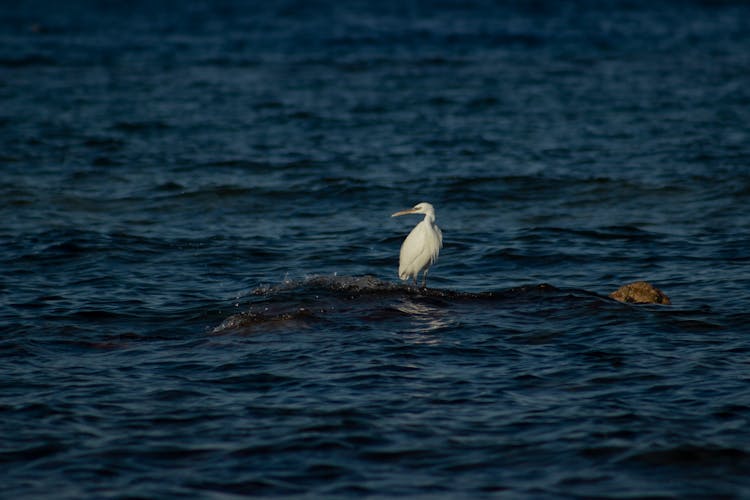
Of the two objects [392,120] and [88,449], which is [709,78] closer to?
[392,120]

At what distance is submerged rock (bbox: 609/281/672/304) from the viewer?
8.84 m

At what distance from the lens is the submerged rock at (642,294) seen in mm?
8836

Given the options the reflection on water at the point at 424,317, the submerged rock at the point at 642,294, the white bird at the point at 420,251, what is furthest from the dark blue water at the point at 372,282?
the white bird at the point at 420,251

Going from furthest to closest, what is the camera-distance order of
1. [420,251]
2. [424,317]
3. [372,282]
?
[420,251], [372,282], [424,317]

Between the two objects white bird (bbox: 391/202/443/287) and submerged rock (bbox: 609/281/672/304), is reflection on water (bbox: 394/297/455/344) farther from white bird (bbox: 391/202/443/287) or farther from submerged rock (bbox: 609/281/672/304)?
submerged rock (bbox: 609/281/672/304)

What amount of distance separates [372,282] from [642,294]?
101 inches

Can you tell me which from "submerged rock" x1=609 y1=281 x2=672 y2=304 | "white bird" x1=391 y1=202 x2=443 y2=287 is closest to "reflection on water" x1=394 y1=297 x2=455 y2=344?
"white bird" x1=391 y1=202 x2=443 y2=287

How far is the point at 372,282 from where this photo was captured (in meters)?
9.81

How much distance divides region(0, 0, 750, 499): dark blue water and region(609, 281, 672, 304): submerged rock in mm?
176

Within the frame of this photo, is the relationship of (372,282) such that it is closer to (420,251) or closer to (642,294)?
(420,251)

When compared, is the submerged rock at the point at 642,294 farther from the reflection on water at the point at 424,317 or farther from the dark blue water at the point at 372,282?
the reflection on water at the point at 424,317

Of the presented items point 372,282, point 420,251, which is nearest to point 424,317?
point 372,282

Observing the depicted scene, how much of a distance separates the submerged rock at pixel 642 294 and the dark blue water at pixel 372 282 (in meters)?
0.18

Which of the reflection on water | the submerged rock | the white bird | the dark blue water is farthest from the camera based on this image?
the white bird
